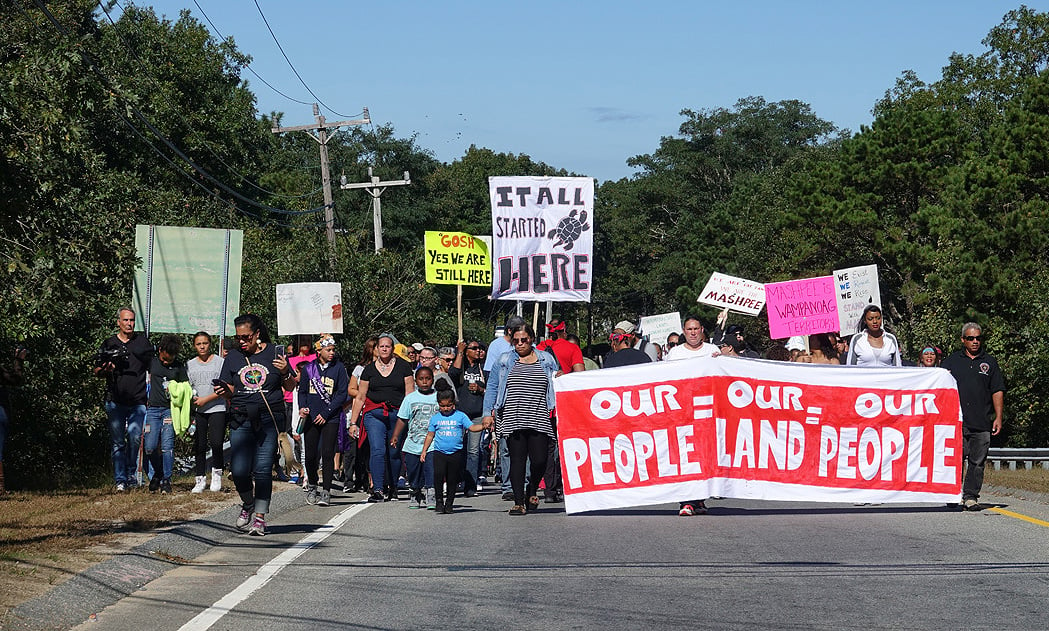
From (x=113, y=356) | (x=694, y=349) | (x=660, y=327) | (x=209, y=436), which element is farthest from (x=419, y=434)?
(x=660, y=327)

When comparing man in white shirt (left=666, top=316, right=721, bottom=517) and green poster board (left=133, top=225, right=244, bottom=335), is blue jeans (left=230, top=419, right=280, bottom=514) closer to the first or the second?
man in white shirt (left=666, top=316, right=721, bottom=517)

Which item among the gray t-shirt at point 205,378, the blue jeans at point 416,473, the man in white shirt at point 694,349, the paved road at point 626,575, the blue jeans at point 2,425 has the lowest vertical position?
the paved road at point 626,575

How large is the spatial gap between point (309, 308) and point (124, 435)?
8.33 m

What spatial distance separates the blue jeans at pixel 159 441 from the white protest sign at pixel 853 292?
1439 centimetres

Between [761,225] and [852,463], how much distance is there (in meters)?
58.7

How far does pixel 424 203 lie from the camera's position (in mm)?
80562

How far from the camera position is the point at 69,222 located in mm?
15422

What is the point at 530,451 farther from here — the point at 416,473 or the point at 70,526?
the point at 70,526

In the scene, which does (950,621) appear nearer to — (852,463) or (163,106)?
(852,463)

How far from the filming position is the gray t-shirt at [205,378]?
14.9 metres

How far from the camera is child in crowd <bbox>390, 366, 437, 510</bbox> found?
1480 cm

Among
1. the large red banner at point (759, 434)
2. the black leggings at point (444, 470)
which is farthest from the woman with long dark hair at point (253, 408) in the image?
the large red banner at point (759, 434)

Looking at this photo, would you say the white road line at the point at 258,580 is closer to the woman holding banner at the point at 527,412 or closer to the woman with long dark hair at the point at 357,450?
the woman holding banner at the point at 527,412

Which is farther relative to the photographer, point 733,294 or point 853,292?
point 733,294
